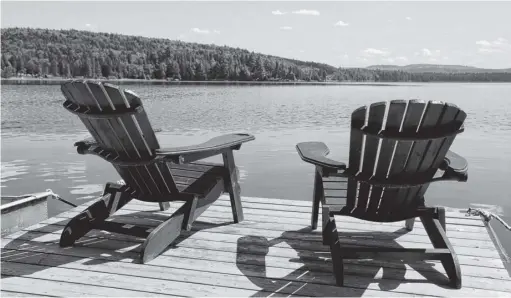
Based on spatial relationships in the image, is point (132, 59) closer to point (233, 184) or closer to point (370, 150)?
Result: point (233, 184)

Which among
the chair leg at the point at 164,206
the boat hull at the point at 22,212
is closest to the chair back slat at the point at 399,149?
the chair leg at the point at 164,206

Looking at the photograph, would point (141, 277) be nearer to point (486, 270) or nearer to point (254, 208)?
point (254, 208)

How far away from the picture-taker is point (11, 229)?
412cm

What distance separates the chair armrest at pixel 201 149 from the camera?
2.93 m

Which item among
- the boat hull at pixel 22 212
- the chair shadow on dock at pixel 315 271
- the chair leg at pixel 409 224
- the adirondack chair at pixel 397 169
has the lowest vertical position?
the boat hull at pixel 22 212

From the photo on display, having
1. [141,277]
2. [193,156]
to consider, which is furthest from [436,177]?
[141,277]

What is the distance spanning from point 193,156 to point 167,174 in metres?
0.21

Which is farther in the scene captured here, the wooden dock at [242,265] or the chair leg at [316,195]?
the chair leg at [316,195]

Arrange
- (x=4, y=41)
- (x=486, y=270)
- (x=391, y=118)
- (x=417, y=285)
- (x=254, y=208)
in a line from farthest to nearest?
(x=4, y=41) < (x=254, y=208) < (x=486, y=270) < (x=417, y=285) < (x=391, y=118)

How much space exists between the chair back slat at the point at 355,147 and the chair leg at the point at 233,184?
3.12 ft

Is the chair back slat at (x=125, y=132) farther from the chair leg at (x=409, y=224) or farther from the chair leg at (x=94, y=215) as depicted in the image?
the chair leg at (x=409, y=224)

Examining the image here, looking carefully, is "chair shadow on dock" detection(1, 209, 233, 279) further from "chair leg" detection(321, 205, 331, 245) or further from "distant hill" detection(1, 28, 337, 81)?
"distant hill" detection(1, 28, 337, 81)

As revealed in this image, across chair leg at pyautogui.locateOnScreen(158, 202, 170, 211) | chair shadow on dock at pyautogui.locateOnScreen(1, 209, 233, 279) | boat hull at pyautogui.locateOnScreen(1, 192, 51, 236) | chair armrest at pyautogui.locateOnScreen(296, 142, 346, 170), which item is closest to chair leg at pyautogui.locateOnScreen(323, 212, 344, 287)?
chair armrest at pyautogui.locateOnScreen(296, 142, 346, 170)

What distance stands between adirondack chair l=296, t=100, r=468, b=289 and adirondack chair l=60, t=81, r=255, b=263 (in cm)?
76
